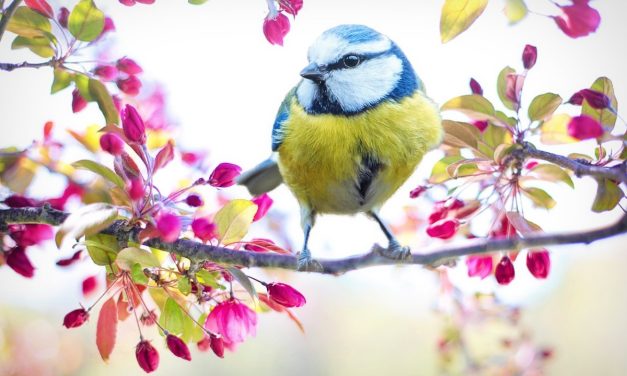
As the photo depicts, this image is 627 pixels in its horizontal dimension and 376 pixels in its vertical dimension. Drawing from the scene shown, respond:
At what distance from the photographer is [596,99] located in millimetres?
735

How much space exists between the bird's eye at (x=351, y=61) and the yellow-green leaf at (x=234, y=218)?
1.38ft

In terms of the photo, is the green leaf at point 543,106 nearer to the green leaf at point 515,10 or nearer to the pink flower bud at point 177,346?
the green leaf at point 515,10

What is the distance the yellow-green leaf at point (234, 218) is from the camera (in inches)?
29.4

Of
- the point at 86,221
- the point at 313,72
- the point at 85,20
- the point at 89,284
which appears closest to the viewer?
the point at 86,221

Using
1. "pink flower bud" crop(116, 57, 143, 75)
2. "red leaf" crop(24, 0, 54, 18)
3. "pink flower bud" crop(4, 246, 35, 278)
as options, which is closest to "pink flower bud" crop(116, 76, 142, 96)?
"pink flower bud" crop(116, 57, 143, 75)

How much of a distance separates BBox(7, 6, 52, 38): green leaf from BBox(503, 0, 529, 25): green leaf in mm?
522

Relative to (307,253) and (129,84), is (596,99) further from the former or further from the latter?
(129,84)

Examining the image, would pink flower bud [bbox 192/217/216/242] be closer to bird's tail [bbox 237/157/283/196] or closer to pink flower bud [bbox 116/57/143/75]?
pink flower bud [bbox 116/57/143/75]

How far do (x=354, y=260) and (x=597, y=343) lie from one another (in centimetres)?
306

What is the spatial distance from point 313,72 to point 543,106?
382 millimetres

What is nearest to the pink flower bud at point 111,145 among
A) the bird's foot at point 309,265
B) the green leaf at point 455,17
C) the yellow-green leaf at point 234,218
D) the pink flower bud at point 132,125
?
the pink flower bud at point 132,125

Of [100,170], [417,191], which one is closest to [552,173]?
[417,191]

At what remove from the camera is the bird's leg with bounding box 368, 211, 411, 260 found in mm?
798

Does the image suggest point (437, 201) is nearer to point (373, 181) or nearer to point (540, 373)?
point (373, 181)
